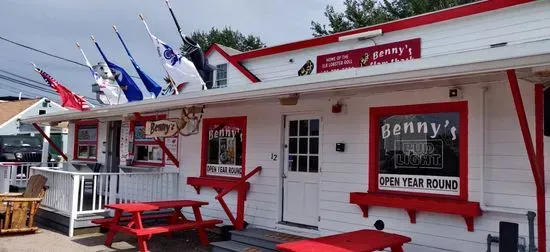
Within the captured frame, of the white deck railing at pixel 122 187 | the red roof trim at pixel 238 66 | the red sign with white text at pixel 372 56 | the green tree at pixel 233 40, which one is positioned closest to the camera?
the red sign with white text at pixel 372 56

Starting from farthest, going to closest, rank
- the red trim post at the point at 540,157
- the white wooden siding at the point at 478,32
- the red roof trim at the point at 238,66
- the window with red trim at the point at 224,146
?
1. the red roof trim at the point at 238,66
2. the window with red trim at the point at 224,146
3. the white wooden siding at the point at 478,32
4. the red trim post at the point at 540,157

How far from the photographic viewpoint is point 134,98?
1029 cm

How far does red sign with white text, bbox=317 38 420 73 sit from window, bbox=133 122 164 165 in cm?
402

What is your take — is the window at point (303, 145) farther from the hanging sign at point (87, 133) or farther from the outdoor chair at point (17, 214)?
the hanging sign at point (87, 133)

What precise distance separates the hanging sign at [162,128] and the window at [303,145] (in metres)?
2.16

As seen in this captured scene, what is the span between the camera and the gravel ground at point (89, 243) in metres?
7.02

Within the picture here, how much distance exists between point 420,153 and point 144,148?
22.3 feet

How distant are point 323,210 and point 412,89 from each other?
214 centimetres

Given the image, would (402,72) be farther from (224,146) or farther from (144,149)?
(144,149)

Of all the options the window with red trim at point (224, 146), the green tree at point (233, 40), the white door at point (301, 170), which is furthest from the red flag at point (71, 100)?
the green tree at point (233, 40)

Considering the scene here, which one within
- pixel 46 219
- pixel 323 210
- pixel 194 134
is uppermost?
pixel 194 134

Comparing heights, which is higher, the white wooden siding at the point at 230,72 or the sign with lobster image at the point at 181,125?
the white wooden siding at the point at 230,72

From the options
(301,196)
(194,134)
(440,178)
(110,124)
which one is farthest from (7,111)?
(440,178)

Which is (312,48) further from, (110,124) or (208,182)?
(110,124)
